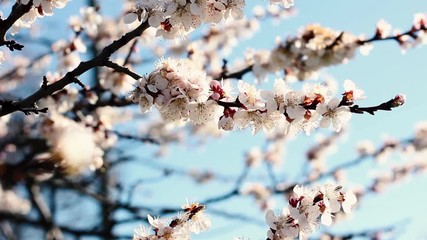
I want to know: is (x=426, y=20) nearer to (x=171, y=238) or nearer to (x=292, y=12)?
(x=171, y=238)

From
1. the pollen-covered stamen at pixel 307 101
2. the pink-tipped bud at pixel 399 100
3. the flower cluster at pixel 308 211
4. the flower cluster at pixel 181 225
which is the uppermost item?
the pollen-covered stamen at pixel 307 101

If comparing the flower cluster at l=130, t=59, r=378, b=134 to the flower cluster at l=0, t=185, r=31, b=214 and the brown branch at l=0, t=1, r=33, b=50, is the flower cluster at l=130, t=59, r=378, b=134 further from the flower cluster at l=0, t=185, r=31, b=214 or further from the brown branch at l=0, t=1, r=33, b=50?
the flower cluster at l=0, t=185, r=31, b=214

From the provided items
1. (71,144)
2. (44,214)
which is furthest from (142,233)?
(44,214)

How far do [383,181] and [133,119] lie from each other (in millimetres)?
4263

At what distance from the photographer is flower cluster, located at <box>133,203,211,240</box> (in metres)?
2.15

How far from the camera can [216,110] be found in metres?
2.17

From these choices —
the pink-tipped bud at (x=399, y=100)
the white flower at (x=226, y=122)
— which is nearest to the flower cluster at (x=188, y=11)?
the white flower at (x=226, y=122)

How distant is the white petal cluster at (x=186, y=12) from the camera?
210 centimetres

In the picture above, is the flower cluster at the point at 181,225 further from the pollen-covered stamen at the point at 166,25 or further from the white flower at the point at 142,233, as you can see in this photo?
the pollen-covered stamen at the point at 166,25

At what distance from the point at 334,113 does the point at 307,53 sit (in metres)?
2.27

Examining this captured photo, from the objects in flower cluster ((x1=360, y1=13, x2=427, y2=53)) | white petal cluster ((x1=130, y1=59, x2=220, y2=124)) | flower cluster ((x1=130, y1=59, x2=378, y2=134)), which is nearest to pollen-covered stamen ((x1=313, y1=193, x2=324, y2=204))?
flower cluster ((x1=130, y1=59, x2=378, y2=134))

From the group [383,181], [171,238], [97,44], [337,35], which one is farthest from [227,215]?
[97,44]

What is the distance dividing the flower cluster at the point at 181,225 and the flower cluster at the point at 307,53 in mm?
2396

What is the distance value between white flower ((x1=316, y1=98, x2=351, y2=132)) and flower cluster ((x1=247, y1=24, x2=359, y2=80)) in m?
2.16
